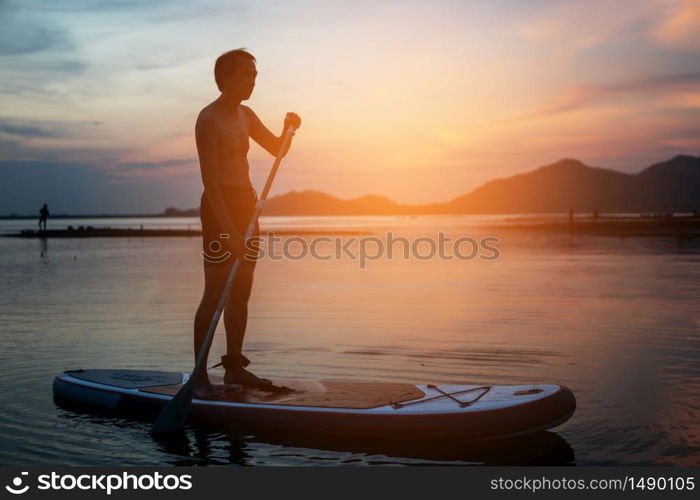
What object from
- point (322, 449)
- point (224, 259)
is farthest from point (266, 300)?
point (322, 449)

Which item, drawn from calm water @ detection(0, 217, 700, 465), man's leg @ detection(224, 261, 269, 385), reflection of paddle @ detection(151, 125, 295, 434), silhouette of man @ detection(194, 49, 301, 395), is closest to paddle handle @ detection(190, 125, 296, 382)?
reflection of paddle @ detection(151, 125, 295, 434)

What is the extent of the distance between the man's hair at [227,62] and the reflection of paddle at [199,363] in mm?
706

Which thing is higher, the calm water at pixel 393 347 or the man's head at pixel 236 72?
the man's head at pixel 236 72

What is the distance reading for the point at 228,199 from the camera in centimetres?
657

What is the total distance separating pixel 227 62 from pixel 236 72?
0.13 metres

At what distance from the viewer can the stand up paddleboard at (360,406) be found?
5641mm

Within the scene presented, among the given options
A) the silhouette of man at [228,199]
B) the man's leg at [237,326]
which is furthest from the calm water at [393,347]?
the silhouette of man at [228,199]

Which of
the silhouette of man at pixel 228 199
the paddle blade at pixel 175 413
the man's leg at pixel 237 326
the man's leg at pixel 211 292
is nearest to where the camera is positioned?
the paddle blade at pixel 175 413

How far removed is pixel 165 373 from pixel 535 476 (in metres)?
3.72

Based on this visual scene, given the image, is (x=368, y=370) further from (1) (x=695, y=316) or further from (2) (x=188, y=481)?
(1) (x=695, y=316)

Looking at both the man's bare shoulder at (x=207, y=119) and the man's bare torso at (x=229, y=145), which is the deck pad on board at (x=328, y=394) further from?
the man's bare shoulder at (x=207, y=119)

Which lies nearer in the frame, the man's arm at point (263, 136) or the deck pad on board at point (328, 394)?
the deck pad on board at point (328, 394)

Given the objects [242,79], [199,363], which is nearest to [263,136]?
[242,79]

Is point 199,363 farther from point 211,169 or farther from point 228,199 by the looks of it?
point 211,169
